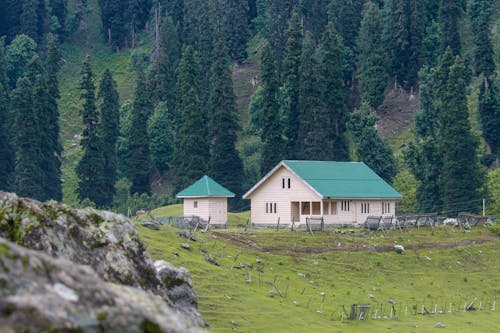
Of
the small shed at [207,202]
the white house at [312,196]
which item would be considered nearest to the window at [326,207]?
the white house at [312,196]

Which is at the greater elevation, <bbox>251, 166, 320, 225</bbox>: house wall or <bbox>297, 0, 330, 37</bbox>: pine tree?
<bbox>297, 0, 330, 37</bbox>: pine tree

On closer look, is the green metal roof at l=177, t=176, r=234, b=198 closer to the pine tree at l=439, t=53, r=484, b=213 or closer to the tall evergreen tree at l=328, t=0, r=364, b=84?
the pine tree at l=439, t=53, r=484, b=213

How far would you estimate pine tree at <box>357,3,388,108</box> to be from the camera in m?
128

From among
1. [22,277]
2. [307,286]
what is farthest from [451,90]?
[22,277]

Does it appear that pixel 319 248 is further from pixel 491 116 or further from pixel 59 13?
pixel 59 13

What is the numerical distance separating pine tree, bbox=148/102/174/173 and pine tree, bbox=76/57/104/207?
1270 centimetres

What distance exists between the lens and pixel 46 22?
167m

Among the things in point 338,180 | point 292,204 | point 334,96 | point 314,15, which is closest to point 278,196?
point 292,204

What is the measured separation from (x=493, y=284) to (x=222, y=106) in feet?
185

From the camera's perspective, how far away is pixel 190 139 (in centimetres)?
10725

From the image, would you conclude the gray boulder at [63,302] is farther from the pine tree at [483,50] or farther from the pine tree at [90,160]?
the pine tree at [483,50]

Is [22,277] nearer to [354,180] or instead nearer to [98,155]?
[354,180]

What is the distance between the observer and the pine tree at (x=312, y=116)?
107m

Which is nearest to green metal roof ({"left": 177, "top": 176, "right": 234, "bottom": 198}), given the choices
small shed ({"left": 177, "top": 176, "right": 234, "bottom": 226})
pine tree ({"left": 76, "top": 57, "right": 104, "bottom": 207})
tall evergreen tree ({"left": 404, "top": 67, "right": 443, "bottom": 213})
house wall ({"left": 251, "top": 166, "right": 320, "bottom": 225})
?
small shed ({"left": 177, "top": 176, "right": 234, "bottom": 226})
